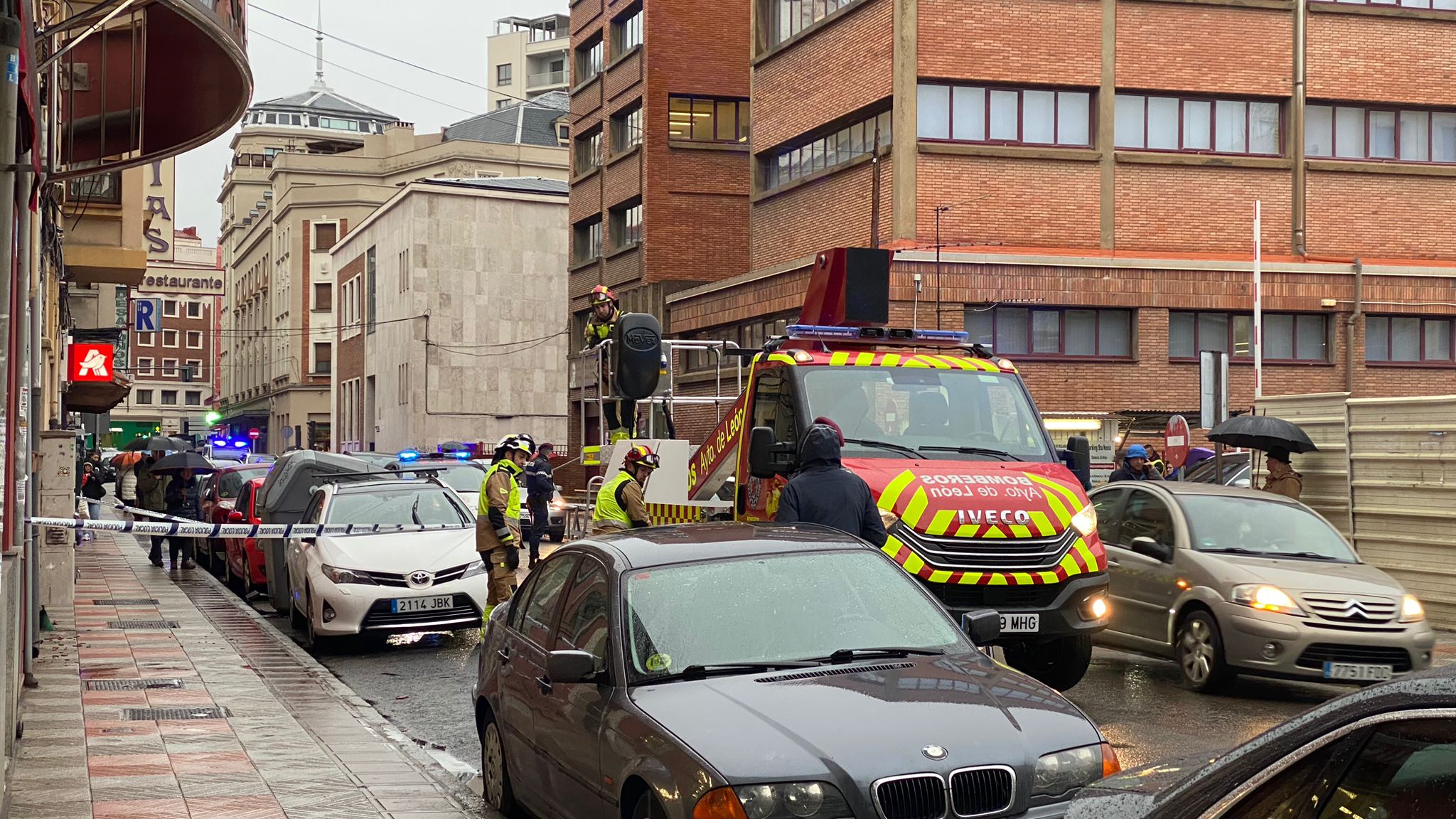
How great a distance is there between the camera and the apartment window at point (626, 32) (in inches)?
2008

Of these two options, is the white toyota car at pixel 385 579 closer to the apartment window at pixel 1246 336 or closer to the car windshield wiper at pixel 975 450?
the car windshield wiper at pixel 975 450

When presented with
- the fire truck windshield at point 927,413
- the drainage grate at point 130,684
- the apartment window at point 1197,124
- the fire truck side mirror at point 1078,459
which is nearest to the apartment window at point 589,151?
the apartment window at point 1197,124

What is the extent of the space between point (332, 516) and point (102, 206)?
991cm

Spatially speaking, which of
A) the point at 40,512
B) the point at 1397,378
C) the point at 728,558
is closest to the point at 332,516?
the point at 40,512

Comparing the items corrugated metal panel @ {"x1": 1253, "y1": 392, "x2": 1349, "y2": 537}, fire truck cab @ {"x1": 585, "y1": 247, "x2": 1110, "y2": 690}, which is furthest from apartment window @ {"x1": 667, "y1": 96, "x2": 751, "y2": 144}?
fire truck cab @ {"x1": 585, "y1": 247, "x2": 1110, "y2": 690}

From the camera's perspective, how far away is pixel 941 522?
10.1 metres

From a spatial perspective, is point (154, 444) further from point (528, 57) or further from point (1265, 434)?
point (528, 57)

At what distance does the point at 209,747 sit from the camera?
959 cm

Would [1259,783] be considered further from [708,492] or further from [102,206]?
[102,206]

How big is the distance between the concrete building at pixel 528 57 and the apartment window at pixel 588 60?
69.8 metres

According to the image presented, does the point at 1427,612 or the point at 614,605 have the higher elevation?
the point at 614,605

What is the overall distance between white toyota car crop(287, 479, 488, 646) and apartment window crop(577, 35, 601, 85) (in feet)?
137

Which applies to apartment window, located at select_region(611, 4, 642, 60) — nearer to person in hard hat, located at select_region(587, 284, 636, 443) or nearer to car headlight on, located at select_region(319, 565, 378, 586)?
person in hard hat, located at select_region(587, 284, 636, 443)

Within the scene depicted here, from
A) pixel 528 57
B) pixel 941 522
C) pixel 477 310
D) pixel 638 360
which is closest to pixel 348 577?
pixel 638 360
